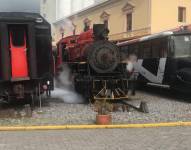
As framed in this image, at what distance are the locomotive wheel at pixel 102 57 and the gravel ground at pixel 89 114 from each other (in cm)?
168

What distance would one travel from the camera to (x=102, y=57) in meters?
18.8

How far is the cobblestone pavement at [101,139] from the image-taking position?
10.2 meters

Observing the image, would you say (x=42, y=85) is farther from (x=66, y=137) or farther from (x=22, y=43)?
(x=66, y=137)

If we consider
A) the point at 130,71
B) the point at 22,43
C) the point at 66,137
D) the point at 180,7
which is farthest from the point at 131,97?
the point at 180,7

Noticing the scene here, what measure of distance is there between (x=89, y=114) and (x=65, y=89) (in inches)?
288

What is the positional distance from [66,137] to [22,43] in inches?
224

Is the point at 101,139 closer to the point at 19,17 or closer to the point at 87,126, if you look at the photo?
the point at 87,126

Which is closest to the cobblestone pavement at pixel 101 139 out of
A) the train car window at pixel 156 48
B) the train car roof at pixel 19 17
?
the train car roof at pixel 19 17

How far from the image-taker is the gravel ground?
45.8 feet

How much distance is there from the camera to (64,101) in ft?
64.3

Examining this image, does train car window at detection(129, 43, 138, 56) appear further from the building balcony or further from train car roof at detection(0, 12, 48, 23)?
the building balcony

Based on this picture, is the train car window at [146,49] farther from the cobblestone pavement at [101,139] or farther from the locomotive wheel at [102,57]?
the cobblestone pavement at [101,139]

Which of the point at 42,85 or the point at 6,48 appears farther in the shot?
the point at 42,85

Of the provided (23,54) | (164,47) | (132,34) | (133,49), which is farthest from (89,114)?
(132,34)
